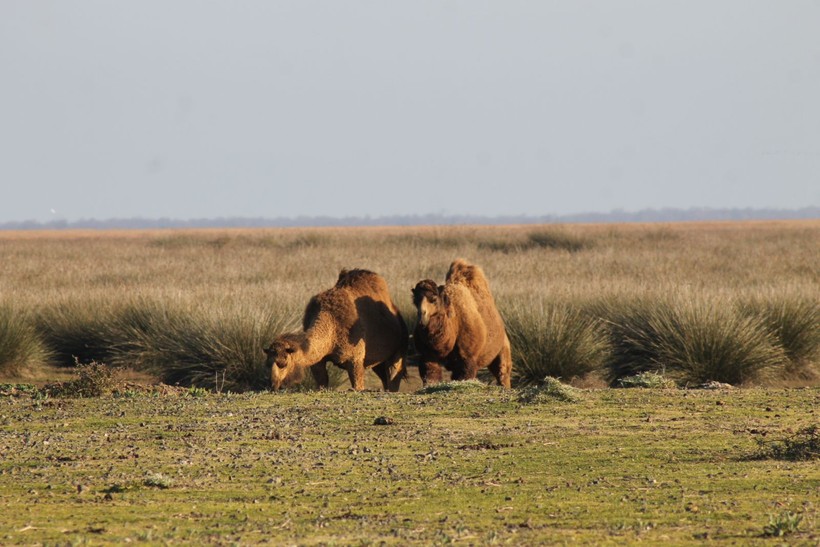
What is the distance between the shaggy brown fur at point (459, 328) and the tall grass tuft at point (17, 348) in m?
7.61

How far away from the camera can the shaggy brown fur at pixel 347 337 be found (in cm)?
1383

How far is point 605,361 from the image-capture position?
19234 mm

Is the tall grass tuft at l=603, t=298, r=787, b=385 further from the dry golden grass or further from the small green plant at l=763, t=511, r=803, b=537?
the small green plant at l=763, t=511, r=803, b=537

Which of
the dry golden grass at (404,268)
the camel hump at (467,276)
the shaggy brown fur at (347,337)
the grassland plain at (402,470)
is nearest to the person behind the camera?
the grassland plain at (402,470)

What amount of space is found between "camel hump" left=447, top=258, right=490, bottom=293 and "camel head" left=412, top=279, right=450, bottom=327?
114cm

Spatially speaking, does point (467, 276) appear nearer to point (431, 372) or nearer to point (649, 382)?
point (431, 372)

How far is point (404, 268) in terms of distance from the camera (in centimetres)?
3362

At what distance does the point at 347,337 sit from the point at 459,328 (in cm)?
153

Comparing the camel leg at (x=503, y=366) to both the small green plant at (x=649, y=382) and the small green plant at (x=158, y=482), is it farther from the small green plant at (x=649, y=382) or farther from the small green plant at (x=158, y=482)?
the small green plant at (x=158, y=482)

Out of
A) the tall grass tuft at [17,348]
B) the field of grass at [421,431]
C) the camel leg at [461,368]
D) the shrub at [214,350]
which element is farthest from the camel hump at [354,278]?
the tall grass tuft at [17,348]

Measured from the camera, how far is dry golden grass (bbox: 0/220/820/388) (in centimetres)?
2286

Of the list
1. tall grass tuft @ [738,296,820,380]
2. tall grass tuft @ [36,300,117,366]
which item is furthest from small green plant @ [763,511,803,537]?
tall grass tuft @ [36,300,117,366]

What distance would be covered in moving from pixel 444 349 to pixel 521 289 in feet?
31.6

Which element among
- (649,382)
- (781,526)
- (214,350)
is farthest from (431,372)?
(781,526)
